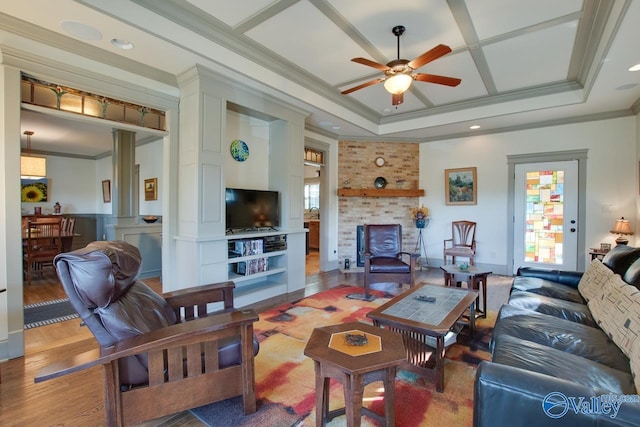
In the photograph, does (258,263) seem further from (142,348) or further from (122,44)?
(122,44)

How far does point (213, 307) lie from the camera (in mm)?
3484

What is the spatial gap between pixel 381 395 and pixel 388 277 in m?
2.26

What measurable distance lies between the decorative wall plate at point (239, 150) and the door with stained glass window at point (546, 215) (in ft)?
15.5

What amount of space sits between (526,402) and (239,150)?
3.95m

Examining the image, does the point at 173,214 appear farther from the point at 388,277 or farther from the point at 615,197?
the point at 615,197

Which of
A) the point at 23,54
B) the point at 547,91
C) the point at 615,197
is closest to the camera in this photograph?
the point at 23,54

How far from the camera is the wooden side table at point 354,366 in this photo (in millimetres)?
1417

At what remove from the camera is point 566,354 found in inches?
65.1

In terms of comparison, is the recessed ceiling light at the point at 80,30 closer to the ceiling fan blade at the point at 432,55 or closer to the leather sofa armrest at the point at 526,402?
the ceiling fan blade at the point at 432,55

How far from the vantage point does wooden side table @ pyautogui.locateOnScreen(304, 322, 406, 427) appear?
1.42 metres

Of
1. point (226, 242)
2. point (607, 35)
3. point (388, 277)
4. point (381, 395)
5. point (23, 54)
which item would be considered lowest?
point (381, 395)

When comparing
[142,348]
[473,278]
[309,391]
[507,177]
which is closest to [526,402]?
[309,391]

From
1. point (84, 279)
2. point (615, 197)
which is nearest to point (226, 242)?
point (84, 279)

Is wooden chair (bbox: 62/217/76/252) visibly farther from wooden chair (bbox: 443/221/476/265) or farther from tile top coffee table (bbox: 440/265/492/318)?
wooden chair (bbox: 443/221/476/265)
